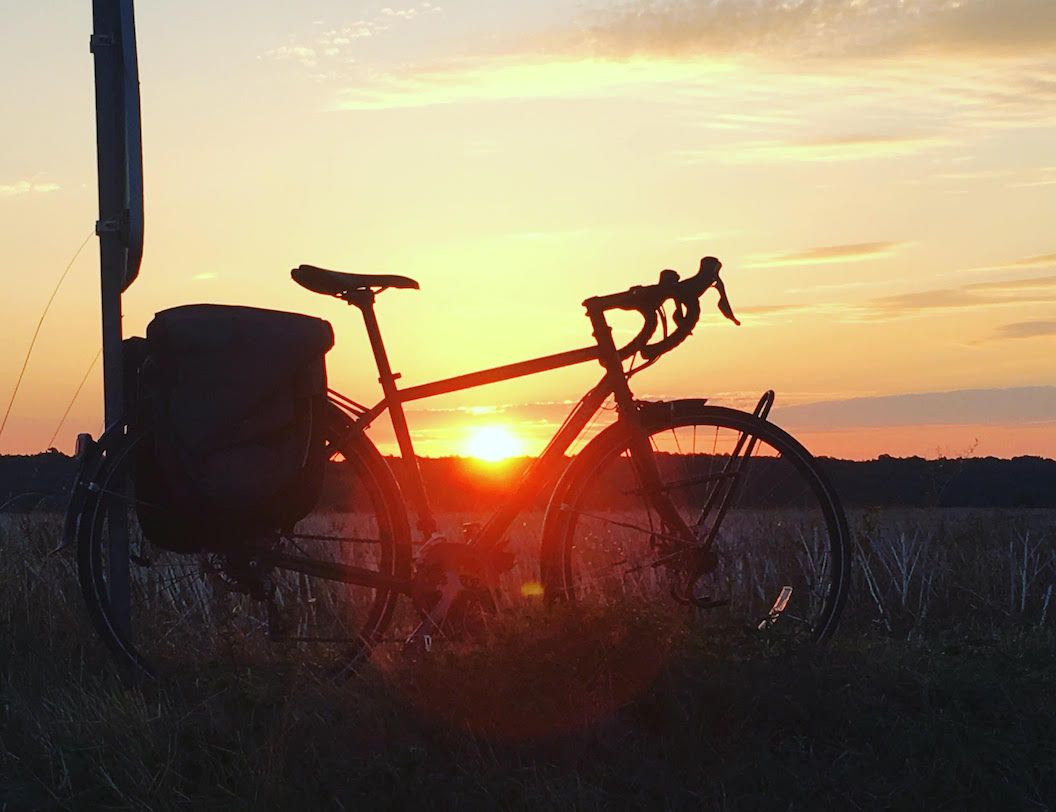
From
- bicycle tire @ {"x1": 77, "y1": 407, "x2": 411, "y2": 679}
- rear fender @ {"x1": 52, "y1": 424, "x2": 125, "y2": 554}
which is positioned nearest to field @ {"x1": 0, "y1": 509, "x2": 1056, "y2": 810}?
bicycle tire @ {"x1": 77, "y1": 407, "x2": 411, "y2": 679}

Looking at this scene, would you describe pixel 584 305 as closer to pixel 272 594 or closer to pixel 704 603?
pixel 704 603

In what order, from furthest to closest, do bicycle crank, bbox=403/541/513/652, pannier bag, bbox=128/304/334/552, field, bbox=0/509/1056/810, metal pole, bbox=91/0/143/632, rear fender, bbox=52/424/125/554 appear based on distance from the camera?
metal pole, bbox=91/0/143/632 → bicycle crank, bbox=403/541/513/652 → rear fender, bbox=52/424/125/554 → pannier bag, bbox=128/304/334/552 → field, bbox=0/509/1056/810

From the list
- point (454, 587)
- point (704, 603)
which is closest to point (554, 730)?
point (454, 587)

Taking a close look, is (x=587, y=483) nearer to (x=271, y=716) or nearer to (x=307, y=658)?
(x=307, y=658)

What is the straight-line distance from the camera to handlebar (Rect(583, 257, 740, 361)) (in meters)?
4.98

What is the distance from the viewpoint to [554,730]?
347 cm

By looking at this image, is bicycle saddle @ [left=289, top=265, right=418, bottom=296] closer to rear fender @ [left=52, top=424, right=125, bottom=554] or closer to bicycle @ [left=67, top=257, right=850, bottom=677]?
bicycle @ [left=67, top=257, right=850, bottom=677]

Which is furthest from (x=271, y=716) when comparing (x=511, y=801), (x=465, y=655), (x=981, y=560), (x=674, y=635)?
(x=981, y=560)

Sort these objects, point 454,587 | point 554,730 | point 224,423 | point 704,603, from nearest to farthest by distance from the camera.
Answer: point 554,730 → point 224,423 → point 454,587 → point 704,603

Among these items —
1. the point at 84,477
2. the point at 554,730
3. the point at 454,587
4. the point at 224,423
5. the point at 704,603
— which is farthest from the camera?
the point at 704,603

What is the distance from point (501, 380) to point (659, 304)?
0.74 meters

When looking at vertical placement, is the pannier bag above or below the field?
above

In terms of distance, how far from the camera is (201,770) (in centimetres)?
341

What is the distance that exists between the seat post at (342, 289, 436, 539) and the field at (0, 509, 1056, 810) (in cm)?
67
